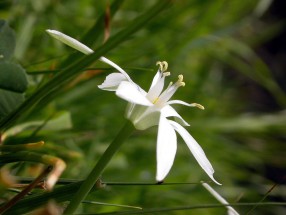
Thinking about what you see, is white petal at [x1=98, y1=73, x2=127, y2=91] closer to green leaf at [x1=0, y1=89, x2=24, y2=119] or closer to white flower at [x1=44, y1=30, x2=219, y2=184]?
white flower at [x1=44, y1=30, x2=219, y2=184]

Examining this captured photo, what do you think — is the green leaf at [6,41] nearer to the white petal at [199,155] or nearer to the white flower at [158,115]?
the white flower at [158,115]

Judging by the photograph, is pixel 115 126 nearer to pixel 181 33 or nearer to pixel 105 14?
pixel 181 33

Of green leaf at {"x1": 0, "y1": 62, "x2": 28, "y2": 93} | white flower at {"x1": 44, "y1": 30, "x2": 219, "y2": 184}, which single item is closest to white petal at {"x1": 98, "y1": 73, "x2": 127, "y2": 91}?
white flower at {"x1": 44, "y1": 30, "x2": 219, "y2": 184}

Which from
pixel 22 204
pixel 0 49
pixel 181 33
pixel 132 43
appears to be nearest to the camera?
pixel 22 204

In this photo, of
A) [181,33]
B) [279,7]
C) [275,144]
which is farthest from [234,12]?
[279,7]

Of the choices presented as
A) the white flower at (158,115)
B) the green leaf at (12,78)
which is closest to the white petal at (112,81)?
the white flower at (158,115)
